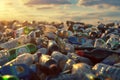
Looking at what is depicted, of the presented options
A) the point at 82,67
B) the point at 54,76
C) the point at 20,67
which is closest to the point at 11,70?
the point at 20,67

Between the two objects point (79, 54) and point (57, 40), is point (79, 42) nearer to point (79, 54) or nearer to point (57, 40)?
point (57, 40)

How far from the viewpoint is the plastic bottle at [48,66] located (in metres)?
7.36

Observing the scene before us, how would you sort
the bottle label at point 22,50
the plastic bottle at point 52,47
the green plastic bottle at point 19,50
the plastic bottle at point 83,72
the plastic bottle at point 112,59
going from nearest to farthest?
the plastic bottle at point 83,72 → the plastic bottle at point 112,59 → the green plastic bottle at point 19,50 → the bottle label at point 22,50 → the plastic bottle at point 52,47

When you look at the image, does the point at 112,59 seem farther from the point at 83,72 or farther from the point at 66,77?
the point at 66,77

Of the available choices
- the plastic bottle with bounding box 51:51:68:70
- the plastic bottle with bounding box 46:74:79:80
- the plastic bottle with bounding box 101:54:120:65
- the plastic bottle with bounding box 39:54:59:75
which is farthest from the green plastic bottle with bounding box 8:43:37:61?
the plastic bottle with bounding box 46:74:79:80

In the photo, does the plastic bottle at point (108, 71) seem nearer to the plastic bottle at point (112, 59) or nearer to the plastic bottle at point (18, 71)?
the plastic bottle at point (112, 59)

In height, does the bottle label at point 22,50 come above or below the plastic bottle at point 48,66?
below

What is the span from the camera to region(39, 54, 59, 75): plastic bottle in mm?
7363

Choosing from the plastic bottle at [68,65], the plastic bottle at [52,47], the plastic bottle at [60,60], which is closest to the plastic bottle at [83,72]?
the plastic bottle at [68,65]

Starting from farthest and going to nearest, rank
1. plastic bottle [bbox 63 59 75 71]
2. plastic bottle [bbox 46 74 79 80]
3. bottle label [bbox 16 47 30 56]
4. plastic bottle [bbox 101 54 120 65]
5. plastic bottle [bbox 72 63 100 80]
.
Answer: bottle label [bbox 16 47 30 56], plastic bottle [bbox 101 54 120 65], plastic bottle [bbox 63 59 75 71], plastic bottle [bbox 46 74 79 80], plastic bottle [bbox 72 63 100 80]

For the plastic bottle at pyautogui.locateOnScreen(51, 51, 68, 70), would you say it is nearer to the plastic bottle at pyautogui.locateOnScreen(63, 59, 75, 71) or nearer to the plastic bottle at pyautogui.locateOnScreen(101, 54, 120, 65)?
the plastic bottle at pyautogui.locateOnScreen(63, 59, 75, 71)

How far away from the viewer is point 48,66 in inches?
301

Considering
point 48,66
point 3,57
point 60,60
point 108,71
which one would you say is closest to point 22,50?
point 3,57

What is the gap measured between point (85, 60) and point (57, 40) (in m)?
3.22
